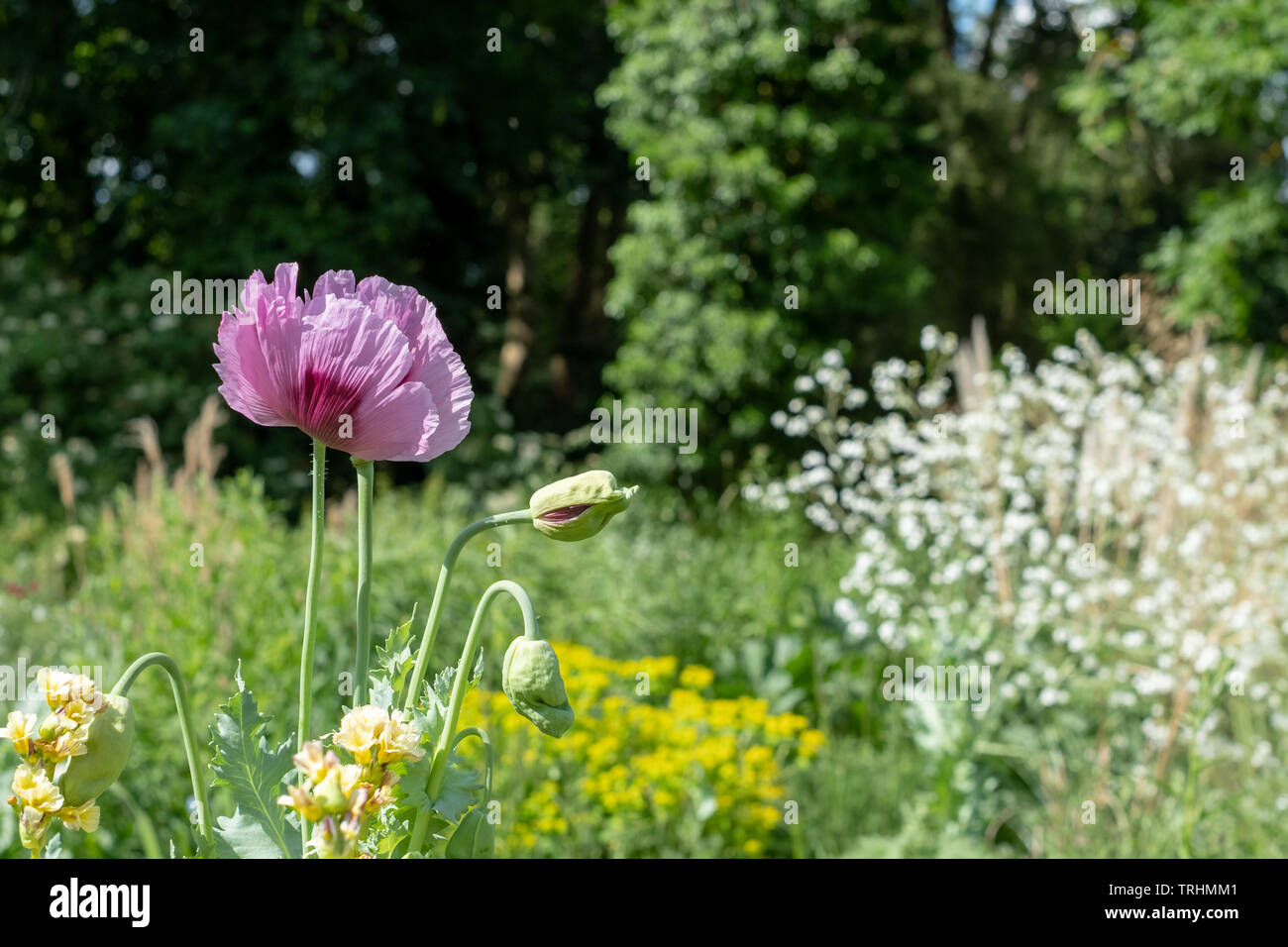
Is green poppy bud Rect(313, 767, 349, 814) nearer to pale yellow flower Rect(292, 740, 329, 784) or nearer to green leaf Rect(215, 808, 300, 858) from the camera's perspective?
pale yellow flower Rect(292, 740, 329, 784)

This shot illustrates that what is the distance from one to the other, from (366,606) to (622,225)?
40.4ft

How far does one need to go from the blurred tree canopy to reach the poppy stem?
7378mm

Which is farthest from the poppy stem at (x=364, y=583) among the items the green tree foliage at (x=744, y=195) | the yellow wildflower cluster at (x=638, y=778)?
the green tree foliage at (x=744, y=195)

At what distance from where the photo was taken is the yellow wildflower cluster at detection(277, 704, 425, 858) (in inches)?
18.6

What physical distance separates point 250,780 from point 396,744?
0.11 m

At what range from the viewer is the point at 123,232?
9.07m

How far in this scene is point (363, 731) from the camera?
50 cm

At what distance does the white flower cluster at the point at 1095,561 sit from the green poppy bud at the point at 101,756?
2841mm

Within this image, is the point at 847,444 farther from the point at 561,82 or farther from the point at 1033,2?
the point at 1033,2

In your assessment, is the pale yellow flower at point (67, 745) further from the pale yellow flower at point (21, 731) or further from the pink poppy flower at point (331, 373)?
the pink poppy flower at point (331, 373)

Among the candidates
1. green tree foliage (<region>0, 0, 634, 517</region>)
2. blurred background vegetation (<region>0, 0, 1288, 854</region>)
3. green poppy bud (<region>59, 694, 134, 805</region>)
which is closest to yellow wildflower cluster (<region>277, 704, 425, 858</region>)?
green poppy bud (<region>59, 694, 134, 805</region>)

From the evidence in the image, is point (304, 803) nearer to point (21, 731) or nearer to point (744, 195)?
point (21, 731)
